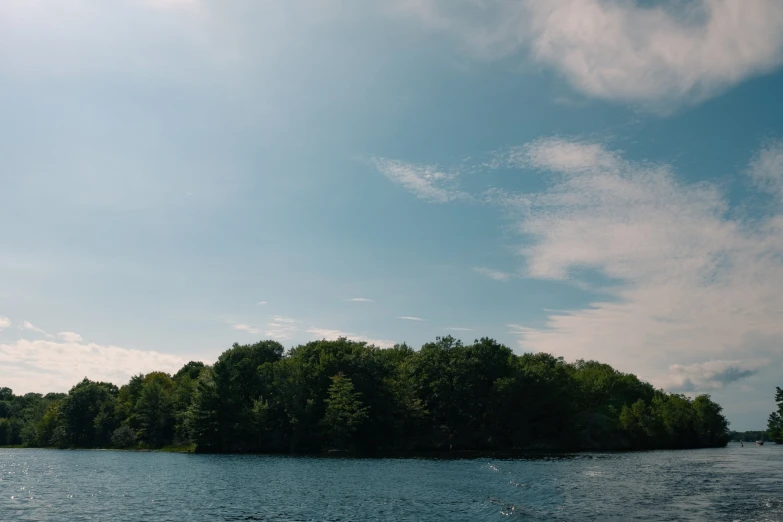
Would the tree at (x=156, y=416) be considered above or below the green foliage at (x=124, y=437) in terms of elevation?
above

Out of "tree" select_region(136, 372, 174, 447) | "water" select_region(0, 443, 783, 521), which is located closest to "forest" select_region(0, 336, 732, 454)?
"tree" select_region(136, 372, 174, 447)

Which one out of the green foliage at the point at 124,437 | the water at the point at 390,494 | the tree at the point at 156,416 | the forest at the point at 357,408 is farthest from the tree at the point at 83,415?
the water at the point at 390,494

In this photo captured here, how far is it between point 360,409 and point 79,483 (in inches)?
2513

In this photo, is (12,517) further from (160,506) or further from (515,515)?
(515,515)

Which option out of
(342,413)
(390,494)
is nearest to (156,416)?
(342,413)

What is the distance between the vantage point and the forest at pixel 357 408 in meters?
112

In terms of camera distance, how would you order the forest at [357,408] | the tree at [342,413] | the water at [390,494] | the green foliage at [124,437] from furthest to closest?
the green foliage at [124,437], the forest at [357,408], the tree at [342,413], the water at [390,494]

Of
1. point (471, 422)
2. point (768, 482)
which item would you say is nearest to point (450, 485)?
point (768, 482)

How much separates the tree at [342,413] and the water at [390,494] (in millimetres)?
39732

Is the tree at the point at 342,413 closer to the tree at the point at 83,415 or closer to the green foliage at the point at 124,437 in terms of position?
the green foliage at the point at 124,437

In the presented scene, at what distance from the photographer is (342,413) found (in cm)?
10850

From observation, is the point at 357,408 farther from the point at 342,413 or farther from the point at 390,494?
the point at 390,494

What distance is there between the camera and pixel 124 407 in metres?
147

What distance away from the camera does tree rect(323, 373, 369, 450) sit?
109 metres
